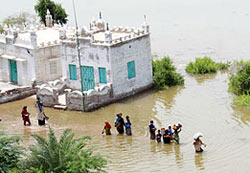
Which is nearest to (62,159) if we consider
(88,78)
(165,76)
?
(88,78)

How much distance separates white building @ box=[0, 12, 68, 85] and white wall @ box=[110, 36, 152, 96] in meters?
3.38

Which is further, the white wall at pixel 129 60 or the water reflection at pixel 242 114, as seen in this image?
the white wall at pixel 129 60

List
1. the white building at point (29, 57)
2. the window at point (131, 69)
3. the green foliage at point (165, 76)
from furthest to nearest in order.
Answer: the green foliage at point (165, 76) < the white building at point (29, 57) < the window at point (131, 69)

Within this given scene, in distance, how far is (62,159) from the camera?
15828mm

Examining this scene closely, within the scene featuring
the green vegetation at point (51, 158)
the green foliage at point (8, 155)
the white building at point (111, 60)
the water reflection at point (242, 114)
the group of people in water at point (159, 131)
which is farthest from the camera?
the white building at point (111, 60)

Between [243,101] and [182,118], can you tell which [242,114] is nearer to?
[243,101]

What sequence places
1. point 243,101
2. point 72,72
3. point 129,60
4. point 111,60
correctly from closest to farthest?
point 243,101, point 111,60, point 129,60, point 72,72

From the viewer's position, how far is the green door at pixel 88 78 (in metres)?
28.0

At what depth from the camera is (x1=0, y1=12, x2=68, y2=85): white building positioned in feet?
Result: 95.3

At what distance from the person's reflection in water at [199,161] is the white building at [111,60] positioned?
8351mm

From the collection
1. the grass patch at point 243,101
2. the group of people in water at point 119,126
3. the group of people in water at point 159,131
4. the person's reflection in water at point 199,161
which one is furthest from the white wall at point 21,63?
the person's reflection in water at point 199,161

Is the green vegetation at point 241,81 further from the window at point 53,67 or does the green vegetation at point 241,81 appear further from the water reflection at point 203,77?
the window at point 53,67

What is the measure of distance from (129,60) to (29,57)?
5.16m

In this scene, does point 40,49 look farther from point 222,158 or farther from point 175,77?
point 222,158
